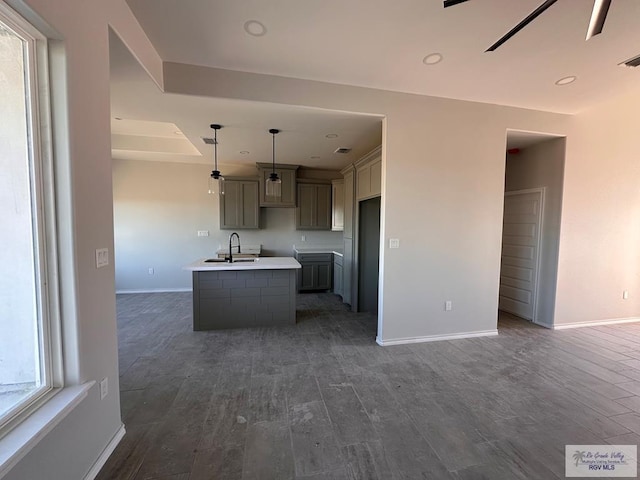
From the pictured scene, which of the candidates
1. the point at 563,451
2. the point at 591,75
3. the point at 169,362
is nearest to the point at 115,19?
the point at 169,362

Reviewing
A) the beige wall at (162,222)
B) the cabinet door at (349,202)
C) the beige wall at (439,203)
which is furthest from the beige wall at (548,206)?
the beige wall at (162,222)

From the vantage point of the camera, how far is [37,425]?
1.09 meters

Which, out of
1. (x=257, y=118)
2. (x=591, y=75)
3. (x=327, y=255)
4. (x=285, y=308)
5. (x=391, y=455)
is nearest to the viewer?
(x=391, y=455)

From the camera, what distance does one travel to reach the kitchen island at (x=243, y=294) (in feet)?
11.3

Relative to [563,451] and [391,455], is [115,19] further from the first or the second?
[563,451]

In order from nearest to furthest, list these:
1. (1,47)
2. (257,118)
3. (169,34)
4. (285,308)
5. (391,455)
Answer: (1,47) < (391,455) < (169,34) < (257,118) < (285,308)

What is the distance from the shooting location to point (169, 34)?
2.08 m

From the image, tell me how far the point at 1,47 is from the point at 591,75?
438cm

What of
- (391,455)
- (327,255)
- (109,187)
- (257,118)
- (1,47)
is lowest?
(391,455)

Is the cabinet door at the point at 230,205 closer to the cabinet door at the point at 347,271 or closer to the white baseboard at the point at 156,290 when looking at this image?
the white baseboard at the point at 156,290

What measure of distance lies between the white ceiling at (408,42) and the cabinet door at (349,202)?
175 cm

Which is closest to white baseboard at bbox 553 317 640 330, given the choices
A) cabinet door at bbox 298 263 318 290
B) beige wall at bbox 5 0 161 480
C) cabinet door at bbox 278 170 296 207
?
cabinet door at bbox 298 263 318 290

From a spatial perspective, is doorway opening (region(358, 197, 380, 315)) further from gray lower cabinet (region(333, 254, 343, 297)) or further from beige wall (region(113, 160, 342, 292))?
beige wall (region(113, 160, 342, 292))

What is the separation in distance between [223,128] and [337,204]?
271 cm
